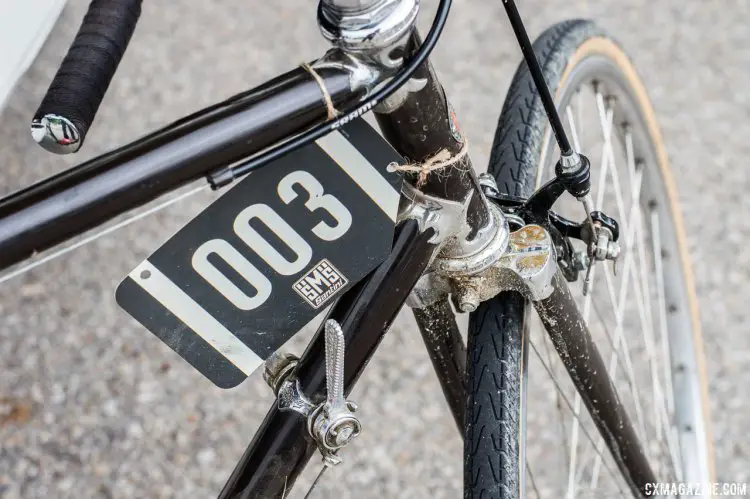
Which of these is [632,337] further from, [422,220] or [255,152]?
[255,152]

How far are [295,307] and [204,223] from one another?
9 centimetres

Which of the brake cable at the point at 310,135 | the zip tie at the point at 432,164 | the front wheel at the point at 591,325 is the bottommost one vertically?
the brake cable at the point at 310,135

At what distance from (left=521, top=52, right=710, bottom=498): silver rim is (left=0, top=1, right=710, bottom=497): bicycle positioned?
8cm

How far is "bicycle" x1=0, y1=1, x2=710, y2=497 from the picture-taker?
442 millimetres

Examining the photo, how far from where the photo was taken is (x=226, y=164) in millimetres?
457

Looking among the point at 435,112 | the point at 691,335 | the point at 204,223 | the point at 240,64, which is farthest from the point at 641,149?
the point at 240,64

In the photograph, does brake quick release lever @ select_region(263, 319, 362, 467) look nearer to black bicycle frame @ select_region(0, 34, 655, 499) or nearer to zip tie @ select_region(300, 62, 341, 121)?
black bicycle frame @ select_region(0, 34, 655, 499)

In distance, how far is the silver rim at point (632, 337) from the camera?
103 centimetres

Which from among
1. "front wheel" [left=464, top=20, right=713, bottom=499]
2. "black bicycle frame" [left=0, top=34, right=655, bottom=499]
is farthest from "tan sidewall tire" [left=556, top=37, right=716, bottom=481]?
"black bicycle frame" [left=0, top=34, right=655, bottom=499]

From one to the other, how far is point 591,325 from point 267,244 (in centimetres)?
107

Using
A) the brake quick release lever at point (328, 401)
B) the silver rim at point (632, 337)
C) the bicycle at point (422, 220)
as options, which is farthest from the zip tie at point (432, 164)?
the silver rim at point (632, 337)

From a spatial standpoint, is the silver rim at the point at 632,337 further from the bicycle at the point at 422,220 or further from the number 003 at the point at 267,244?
the number 003 at the point at 267,244

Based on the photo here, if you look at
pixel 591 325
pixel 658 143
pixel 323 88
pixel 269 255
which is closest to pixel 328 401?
pixel 269 255

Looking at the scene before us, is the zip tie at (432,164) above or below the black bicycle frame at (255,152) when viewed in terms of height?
above
